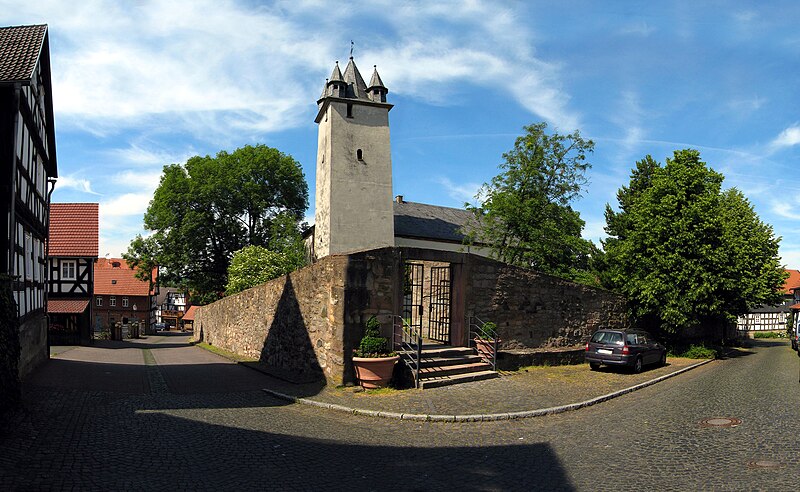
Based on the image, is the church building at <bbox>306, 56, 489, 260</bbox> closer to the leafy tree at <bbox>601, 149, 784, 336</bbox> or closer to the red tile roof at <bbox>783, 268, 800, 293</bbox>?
the leafy tree at <bbox>601, 149, 784, 336</bbox>

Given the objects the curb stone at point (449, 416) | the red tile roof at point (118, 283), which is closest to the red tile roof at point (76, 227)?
the curb stone at point (449, 416)

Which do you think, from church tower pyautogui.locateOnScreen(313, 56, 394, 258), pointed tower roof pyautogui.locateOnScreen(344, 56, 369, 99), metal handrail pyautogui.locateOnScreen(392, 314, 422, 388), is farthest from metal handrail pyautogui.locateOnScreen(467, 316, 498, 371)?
pointed tower roof pyautogui.locateOnScreen(344, 56, 369, 99)

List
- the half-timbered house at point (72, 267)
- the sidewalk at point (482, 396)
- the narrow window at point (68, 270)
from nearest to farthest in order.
→ 1. the sidewalk at point (482, 396)
2. the half-timbered house at point (72, 267)
3. the narrow window at point (68, 270)

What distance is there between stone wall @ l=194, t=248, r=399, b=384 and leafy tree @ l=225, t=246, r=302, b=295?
53.0ft

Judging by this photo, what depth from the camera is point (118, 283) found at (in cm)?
6109

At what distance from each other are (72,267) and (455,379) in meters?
29.2

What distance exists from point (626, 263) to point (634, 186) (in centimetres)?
1428

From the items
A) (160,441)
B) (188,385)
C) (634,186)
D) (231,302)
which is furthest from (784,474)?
(634,186)

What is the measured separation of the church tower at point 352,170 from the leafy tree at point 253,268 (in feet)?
10.8

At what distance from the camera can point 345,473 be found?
22.9 feet

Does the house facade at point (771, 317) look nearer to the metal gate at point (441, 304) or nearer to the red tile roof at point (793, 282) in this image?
the red tile roof at point (793, 282)

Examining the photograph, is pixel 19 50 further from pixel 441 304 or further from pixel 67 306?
pixel 67 306

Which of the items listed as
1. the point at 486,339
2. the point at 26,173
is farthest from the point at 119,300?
the point at 486,339

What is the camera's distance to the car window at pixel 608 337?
54.7 feet
